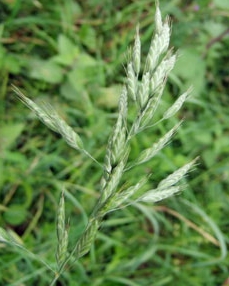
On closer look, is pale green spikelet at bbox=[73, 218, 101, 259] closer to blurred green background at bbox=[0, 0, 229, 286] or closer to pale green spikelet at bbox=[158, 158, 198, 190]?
pale green spikelet at bbox=[158, 158, 198, 190]

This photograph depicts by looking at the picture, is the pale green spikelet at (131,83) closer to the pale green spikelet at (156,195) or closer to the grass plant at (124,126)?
the grass plant at (124,126)

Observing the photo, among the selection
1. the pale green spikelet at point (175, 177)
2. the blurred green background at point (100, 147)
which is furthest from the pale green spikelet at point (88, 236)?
the blurred green background at point (100, 147)

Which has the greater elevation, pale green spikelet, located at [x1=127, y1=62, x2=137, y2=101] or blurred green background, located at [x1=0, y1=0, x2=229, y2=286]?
pale green spikelet, located at [x1=127, y1=62, x2=137, y2=101]

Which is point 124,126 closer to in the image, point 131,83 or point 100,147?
point 131,83

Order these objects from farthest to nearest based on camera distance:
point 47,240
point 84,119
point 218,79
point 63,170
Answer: point 218,79 < point 84,119 < point 63,170 < point 47,240

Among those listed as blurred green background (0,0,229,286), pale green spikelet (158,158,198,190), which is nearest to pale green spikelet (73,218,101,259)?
pale green spikelet (158,158,198,190)

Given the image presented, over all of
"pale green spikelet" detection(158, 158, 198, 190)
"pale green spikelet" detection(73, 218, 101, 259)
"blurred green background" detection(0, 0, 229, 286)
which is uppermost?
"pale green spikelet" detection(158, 158, 198, 190)

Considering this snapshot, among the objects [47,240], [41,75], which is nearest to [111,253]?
[47,240]

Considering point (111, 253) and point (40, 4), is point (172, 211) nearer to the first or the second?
point (111, 253)
